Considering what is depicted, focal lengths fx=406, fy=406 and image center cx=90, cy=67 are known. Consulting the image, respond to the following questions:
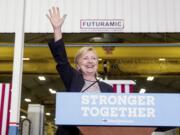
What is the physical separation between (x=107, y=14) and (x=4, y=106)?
1.64 m

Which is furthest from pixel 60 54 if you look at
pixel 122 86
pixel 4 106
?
pixel 4 106

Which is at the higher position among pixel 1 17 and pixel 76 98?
pixel 1 17

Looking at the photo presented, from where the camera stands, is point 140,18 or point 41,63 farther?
point 41,63

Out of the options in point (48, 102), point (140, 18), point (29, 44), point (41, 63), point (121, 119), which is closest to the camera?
point (121, 119)

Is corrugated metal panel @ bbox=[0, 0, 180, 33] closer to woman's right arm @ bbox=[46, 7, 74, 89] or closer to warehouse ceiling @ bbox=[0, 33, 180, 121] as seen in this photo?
warehouse ceiling @ bbox=[0, 33, 180, 121]

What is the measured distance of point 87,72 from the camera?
6.36 ft

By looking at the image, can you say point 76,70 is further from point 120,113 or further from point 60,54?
point 120,113

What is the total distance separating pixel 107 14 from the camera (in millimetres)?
4914

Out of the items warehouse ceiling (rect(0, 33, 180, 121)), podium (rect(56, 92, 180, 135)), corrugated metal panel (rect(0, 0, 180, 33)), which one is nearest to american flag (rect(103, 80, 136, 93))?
corrugated metal panel (rect(0, 0, 180, 33))

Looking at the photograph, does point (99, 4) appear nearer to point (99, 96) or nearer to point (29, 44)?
point (29, 44)

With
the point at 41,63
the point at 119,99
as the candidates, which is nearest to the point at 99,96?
the point at 119,99

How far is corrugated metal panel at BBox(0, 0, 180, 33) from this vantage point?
4.88m

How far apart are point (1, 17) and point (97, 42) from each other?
1423mm

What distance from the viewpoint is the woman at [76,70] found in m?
1.87
